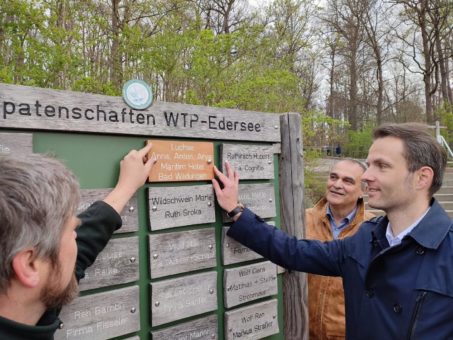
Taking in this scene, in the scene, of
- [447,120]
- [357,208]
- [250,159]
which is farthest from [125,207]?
[447,120]

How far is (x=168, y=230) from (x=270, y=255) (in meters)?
0.57

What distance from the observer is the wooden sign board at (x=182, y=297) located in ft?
6.18

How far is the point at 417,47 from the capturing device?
848 inches

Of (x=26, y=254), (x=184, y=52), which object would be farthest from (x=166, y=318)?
(x=184, y=52)

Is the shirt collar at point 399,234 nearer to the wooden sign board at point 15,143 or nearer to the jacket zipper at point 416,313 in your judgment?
the jacket zipper at point 416,313

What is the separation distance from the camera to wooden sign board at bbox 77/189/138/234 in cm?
167

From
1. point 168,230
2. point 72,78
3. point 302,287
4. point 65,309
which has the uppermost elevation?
point 72,78

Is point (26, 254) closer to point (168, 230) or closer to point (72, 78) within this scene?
point (168, 230)

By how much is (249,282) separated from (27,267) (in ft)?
4.60

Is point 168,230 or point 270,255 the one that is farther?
point 270,255

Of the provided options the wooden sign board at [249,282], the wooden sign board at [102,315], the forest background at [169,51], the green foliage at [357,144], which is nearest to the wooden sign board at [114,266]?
the wooden sign board at [102,315]

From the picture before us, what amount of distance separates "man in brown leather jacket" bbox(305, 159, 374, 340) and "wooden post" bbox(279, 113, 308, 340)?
168 mm

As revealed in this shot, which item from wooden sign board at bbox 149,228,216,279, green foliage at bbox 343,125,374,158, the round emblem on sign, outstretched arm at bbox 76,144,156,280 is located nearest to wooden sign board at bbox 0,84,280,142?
the round emblem on sign

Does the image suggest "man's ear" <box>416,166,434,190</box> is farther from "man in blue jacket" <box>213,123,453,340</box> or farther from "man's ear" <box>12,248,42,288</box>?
"man's ear" <box>12,248,42,288</box>
